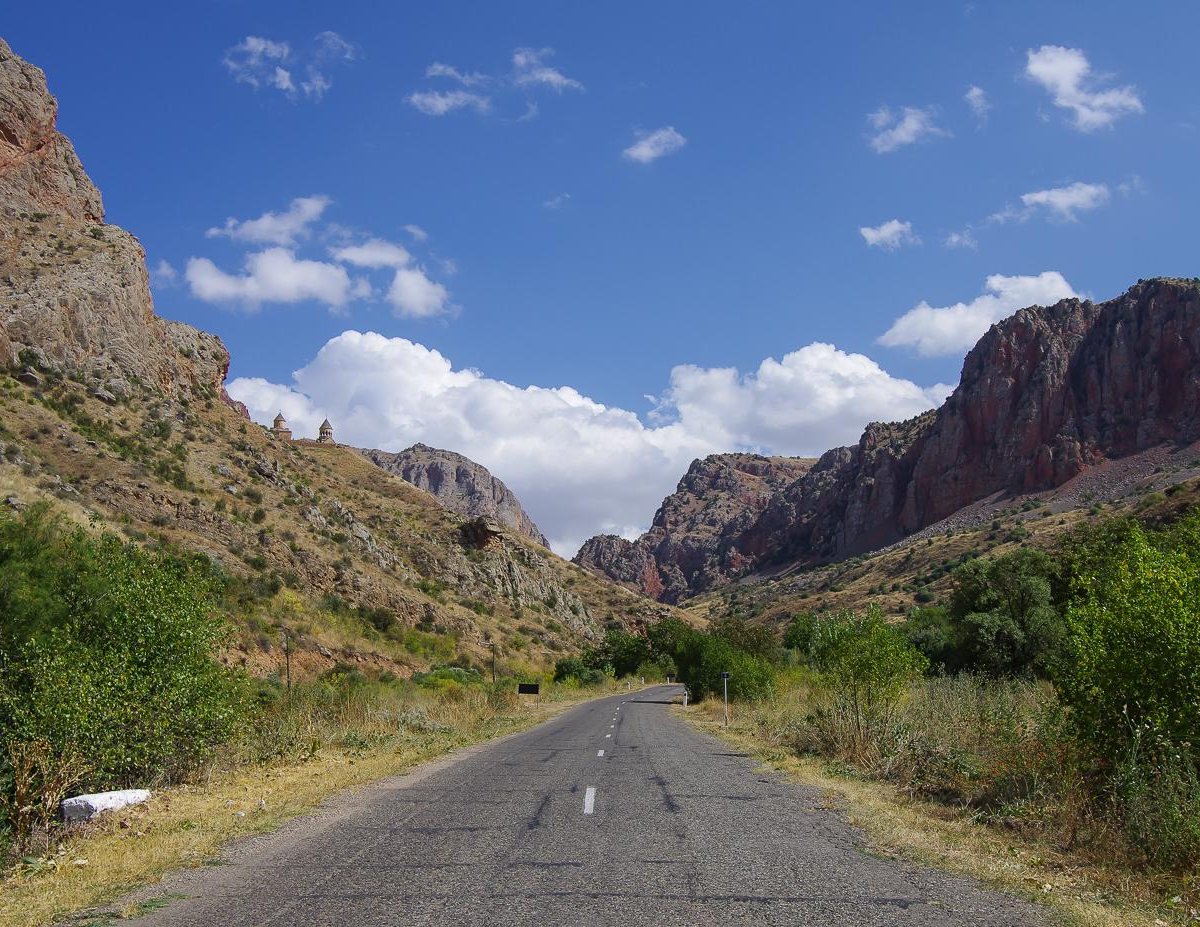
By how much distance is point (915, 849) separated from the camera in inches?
381

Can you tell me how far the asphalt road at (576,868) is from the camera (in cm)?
693

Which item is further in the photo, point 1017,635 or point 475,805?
point 1017,635

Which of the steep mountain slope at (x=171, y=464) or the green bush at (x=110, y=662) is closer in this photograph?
the green bush at (x=110, y=662)

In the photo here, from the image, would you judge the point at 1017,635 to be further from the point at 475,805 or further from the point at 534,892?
the point at 534,892

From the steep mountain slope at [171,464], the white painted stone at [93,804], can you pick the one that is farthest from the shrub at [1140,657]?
the steep mountain slope at [171,464]

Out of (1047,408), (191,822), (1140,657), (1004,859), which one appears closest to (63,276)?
(191,822)

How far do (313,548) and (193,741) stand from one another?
43254mm

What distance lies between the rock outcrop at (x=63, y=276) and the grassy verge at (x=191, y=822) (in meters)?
45.2

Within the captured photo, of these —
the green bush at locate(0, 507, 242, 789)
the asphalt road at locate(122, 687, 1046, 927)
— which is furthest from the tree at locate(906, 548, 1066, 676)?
the green bush at locate(0, 507, 242, 789)

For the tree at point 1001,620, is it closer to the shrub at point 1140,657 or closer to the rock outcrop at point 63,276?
the shrub at point 1140,657

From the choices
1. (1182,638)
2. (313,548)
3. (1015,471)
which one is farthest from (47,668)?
(1015,471)

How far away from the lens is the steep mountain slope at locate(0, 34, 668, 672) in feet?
148

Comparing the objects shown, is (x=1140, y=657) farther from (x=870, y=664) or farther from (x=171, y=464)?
(x=171, y=464)

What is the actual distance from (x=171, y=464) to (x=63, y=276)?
57.5 ft
